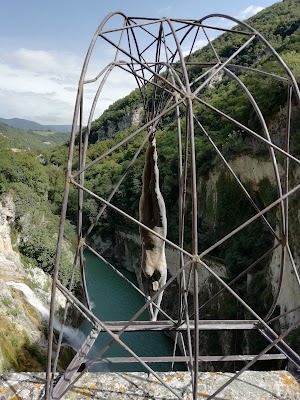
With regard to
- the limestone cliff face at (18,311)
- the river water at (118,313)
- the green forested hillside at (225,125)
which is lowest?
the river water at (118,313)

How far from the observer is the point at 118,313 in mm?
26969

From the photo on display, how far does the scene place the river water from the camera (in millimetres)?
20219

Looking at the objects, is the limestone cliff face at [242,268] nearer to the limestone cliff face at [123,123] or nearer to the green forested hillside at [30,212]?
the green forested hillside at [30,212]

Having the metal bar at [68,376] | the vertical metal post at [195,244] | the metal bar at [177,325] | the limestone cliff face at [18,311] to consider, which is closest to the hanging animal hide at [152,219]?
the metal bar at [177,325]

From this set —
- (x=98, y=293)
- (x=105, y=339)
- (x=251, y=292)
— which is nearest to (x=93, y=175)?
(x=98, y=293)

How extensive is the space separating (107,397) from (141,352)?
1952cm

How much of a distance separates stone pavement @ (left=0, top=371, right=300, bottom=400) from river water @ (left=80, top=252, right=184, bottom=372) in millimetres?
14115

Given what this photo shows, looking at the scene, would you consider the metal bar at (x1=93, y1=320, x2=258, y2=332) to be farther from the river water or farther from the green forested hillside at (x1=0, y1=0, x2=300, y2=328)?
the green forested hillside at (x1=0, y1=0, x2=300, y2=328)

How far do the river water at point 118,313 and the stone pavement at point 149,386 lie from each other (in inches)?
556

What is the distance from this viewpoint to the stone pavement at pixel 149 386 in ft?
12.1

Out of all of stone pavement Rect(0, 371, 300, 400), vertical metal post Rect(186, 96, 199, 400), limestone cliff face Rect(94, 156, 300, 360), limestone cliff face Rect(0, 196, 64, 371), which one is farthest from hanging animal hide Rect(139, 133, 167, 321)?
limestone cliff face Rect(94, 156, 300, 360)

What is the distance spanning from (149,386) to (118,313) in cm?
2413

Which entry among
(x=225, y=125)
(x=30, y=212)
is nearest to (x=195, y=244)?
(x=30, y=212)

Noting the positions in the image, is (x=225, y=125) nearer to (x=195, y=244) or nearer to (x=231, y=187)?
(x=231, y=187)
